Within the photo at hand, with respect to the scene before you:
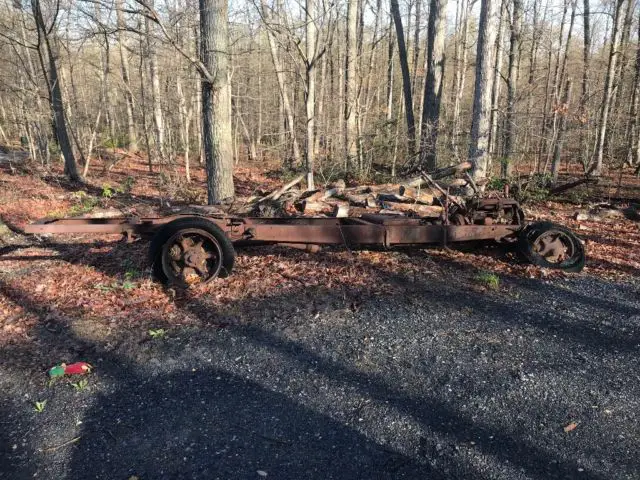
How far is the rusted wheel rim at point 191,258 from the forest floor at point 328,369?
21 centimetres

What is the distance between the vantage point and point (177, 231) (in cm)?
559

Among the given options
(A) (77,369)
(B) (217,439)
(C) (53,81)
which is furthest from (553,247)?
(C) (53,81)

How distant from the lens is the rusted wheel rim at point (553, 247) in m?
6.32

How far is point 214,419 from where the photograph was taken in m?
3.34

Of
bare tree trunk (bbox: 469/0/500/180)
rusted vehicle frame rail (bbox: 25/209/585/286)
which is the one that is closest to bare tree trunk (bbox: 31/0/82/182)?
rusted vehicle frame rail (bbox: 25/209/585/286)

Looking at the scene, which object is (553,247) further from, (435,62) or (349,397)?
(435,62)

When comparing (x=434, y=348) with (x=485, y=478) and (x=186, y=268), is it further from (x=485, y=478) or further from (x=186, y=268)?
(x=186, y=268)

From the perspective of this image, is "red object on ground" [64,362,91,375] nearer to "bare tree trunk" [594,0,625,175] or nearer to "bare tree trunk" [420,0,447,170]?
"bare tree trunk" [420,0,447,170]

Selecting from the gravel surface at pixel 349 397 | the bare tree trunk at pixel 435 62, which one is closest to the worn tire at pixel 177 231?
the gravel surface at pixel 349 397

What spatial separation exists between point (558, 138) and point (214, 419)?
1291 cm

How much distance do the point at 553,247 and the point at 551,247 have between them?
30mm

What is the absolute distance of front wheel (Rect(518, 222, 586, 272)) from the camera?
625 cm

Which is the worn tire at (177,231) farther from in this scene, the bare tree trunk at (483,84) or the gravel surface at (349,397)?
the bare tree trunk at (483,84)

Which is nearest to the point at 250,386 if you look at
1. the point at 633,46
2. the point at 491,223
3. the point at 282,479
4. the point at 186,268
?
the point at 282,479
